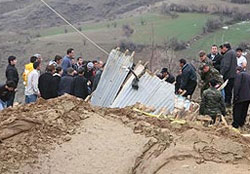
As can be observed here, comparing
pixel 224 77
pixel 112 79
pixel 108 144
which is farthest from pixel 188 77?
pixel 108 144

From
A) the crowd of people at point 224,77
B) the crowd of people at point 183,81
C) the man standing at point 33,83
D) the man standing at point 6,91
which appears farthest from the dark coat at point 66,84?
the crowd of people at point 224,77

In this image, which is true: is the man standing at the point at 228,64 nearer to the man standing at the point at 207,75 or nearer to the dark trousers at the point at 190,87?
the dark trousers at the point at 190,87

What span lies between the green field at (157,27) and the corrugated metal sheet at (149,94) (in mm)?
29288

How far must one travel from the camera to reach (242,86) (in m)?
10.9

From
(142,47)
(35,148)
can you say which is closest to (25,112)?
(35,148)

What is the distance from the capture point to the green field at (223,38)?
36781mm

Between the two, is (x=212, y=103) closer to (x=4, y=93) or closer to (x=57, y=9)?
(x=4, y=93)

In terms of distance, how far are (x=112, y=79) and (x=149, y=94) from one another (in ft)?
3.63

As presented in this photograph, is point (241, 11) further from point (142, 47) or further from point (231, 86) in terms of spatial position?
point (231, 86)

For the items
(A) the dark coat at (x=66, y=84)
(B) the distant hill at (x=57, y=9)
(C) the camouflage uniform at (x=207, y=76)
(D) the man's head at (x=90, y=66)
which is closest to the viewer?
(C) the camouflage uniform at (x=207, y=76)

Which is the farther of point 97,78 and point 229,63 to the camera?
point 97,78

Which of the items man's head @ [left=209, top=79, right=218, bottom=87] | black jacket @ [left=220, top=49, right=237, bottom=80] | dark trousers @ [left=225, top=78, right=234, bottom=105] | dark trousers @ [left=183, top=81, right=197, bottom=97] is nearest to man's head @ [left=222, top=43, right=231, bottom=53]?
black jacket @ [left=220, top=49, right=237, bottom=80]

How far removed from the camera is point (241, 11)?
1923 inches

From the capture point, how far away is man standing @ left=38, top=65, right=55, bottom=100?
1063cm
